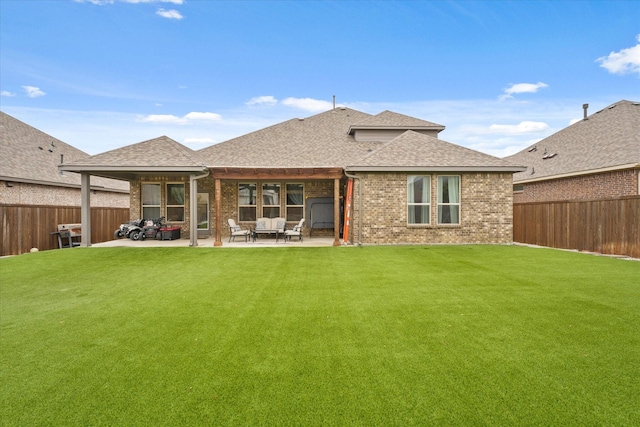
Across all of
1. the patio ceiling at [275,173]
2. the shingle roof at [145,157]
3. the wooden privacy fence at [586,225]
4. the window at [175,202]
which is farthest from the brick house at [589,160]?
the window at [175,202]

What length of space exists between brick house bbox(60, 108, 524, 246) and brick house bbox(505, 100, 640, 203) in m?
3.88

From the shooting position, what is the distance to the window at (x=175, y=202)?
15.3 metres

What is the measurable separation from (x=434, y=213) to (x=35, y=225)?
47.0 ft

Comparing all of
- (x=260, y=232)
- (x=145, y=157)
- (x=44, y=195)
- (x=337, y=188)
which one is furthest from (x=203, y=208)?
(x=44, y=195)

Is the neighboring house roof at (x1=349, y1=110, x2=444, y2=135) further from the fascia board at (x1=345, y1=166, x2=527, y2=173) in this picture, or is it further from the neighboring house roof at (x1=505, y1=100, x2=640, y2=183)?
the neighboring house roof at (x1=505, y1=100, x2=640, y2=183)

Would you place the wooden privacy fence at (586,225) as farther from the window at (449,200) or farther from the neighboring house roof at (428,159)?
the window at (449,200)

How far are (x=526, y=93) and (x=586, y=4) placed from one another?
28.0 meters

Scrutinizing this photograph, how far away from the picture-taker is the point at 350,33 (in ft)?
56.2

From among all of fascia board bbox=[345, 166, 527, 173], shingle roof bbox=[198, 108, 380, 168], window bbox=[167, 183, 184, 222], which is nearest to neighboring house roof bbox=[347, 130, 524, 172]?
fascia board bbox=[345, 166, 527, 173]

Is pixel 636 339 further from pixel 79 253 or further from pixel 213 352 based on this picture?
pixel 79 253

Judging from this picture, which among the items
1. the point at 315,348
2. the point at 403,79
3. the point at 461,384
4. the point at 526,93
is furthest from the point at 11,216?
the point at 526,93

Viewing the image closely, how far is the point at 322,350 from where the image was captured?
3.51 metres

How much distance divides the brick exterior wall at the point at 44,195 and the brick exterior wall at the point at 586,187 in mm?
22278

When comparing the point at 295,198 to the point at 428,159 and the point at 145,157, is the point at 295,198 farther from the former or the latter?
the point at 145,157
